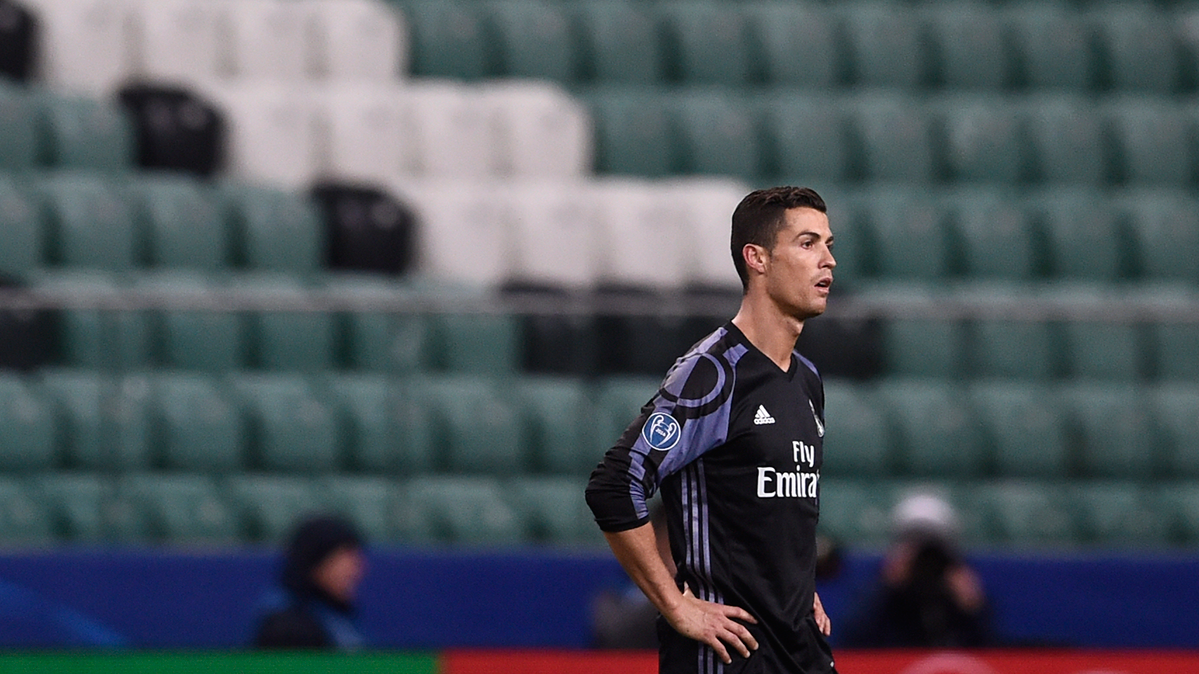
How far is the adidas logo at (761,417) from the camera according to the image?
12.4 feet

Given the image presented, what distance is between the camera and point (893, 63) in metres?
10.5

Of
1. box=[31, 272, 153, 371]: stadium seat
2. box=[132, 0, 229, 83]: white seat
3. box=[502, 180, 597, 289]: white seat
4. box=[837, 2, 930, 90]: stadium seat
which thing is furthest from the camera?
box=[837, 2, 930, 90]: stadium seat

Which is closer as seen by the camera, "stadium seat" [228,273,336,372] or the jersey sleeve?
the jersey sleeve

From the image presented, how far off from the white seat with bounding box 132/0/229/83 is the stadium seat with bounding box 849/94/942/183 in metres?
3.43

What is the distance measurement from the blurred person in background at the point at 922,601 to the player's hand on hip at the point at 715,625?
11.9 feet

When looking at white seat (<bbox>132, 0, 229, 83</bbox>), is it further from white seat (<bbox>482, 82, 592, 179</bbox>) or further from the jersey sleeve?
the jersey sleeve

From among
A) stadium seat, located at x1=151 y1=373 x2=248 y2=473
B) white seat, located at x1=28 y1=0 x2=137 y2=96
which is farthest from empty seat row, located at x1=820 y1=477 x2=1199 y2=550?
white seat, located at x1=28 y1=0 x2=137 y2=96

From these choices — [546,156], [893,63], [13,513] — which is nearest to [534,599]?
[13,513]

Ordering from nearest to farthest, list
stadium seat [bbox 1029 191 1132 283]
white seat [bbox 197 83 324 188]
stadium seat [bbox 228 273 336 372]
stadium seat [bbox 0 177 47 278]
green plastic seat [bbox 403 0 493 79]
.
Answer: stadium seat [bbox 228 273 336 372] → stadium seat [bbox 0 177 47 278] → white seat [bbox 197 83 324 188] → stadium seat [bbox 1029 191 1132 283] → green plastic seat [bbox 403 0 493 79]

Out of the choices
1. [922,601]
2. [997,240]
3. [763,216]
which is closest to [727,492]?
[763,216]

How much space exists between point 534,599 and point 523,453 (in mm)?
615

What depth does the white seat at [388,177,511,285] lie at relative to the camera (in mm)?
9062

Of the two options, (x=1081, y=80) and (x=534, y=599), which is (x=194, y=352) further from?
(x=1081, y=80)

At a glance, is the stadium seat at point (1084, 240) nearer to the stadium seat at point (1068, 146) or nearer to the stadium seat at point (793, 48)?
the stadium seat at point (1068, 146)
